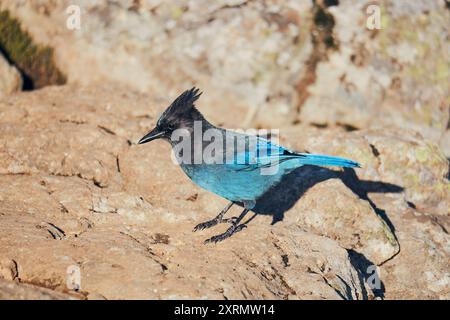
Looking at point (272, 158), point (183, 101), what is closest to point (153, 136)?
point (183, 101)

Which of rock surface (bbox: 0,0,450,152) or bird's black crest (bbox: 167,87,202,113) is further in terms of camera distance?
rock surface (bbox: 0,0,450,152)

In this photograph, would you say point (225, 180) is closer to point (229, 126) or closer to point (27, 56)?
point (229, 126)

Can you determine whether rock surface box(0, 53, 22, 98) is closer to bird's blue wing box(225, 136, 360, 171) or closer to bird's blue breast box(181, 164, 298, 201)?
bird's blue breast box(181, 164, 298, 201)

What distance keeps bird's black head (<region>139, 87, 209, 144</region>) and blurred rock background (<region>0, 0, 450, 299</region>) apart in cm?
62

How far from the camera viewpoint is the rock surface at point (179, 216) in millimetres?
4402

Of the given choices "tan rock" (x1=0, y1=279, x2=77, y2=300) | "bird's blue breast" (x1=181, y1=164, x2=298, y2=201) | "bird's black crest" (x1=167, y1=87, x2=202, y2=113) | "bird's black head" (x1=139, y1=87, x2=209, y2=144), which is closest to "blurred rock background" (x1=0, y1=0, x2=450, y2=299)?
"tan rock" (x1=0, y1=279, x2=77, y2=300)

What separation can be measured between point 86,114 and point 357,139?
300 centimetres

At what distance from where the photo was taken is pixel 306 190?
19.6ft

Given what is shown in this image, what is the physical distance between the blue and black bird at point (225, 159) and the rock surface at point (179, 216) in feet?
1.07

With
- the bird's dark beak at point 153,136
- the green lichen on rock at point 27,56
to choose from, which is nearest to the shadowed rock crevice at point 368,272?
the bird's dark beak at point 153,136

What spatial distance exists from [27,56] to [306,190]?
13.7 feet

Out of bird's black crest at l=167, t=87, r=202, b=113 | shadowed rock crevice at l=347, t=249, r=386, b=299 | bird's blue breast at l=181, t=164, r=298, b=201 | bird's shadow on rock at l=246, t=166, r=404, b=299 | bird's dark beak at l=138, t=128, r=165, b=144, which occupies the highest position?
bird's black crest at l=167, t=87, r=202, b=113

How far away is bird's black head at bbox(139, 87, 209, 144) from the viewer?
5441 mm
